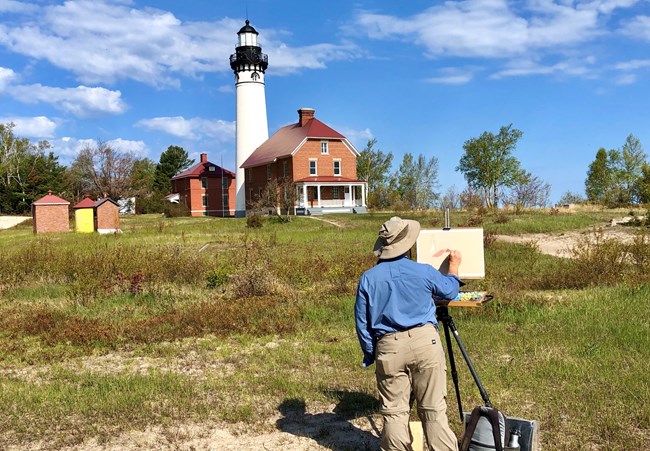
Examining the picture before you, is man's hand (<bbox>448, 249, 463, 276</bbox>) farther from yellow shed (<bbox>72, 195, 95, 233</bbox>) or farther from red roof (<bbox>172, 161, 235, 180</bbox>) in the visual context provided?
red roof (<bbox>172, 161, 235, 180</bbox>)

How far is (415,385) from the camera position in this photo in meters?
4.31

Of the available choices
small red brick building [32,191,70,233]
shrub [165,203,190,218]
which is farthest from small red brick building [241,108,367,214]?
small red brick building [32,191,70,233]

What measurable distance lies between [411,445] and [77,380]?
4297 millimetres

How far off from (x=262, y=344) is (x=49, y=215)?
28426 millimetres

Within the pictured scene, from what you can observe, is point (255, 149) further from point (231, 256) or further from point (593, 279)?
point (593, 279)

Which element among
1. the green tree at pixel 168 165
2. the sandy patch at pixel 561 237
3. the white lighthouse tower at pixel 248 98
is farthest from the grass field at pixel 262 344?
the green tree at pixel 168 165

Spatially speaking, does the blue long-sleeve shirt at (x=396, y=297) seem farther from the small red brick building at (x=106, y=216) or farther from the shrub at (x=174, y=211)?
the shrub at (x=174, y=211)

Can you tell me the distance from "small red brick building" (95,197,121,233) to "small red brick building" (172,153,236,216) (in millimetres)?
27404

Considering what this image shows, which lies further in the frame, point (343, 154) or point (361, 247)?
point (343, 154)

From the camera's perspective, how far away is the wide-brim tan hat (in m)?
4.39

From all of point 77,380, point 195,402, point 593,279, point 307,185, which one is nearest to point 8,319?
point 77,380

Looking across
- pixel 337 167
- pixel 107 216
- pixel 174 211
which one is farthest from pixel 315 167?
pixel 107 216

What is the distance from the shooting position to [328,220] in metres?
35.8

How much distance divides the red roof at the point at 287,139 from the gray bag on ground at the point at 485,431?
42.6 meters
